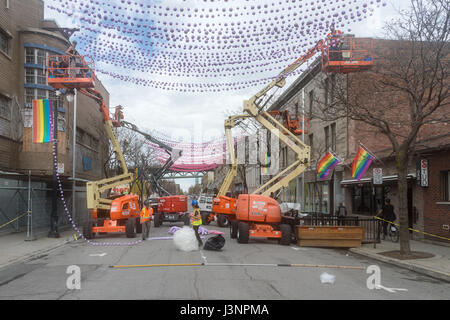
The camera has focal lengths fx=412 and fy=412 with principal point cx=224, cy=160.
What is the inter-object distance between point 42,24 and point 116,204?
530 inches

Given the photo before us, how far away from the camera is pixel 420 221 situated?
56.3 ft

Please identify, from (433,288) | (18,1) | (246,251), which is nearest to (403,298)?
(433,288)

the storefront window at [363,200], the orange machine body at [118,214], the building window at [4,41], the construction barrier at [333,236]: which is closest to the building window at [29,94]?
the building window at [4,41]

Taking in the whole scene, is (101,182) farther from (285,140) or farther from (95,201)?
(285,140)

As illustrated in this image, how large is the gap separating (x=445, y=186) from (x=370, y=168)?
5.54 m

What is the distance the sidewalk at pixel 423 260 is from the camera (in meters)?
10.1

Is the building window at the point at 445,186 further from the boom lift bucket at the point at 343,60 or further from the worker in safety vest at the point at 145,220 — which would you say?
the worker in safety vest at the point at 145,220

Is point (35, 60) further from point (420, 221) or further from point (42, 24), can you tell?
point (420, 221)

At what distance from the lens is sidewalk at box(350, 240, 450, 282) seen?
1007 cm

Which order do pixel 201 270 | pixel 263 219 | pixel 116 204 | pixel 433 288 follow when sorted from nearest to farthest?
pixel 433 288, pixel 201 270, pixel 263 219, pixel 116 204

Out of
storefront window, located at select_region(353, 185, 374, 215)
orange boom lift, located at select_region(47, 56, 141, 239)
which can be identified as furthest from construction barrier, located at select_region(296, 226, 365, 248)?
storefront window, located at select_region(353, 185, 374, 215)

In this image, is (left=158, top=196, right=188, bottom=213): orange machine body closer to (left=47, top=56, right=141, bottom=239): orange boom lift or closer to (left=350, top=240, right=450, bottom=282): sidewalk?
(left=47, top=56, right=141, bottom=239): orange boom lift

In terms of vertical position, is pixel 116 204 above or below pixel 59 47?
below

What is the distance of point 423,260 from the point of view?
11688 mm
